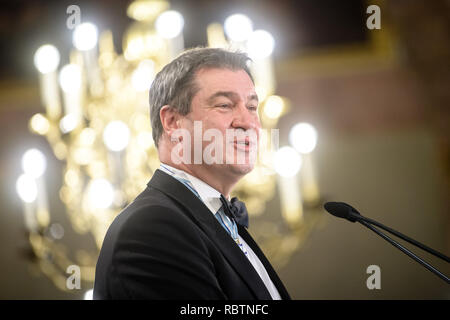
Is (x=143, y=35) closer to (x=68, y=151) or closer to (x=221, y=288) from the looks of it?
(x=68, y=151)

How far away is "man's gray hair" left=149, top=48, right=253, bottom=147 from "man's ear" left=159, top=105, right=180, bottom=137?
1cm

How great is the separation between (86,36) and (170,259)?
9.94 feet

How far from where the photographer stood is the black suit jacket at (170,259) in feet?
4.08

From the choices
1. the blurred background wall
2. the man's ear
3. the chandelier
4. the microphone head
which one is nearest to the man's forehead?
the man's ear

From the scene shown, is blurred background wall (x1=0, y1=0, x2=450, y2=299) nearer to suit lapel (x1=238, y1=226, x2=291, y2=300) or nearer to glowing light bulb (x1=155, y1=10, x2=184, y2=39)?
glowing light bulb (x1=155, y1=10, x2=184, y2=39)

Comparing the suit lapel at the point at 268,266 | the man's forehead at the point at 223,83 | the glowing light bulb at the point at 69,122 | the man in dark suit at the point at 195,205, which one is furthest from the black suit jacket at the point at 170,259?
the glowing light bulb at the point at 69,122

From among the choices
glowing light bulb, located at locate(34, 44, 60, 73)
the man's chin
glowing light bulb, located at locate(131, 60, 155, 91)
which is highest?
glowing light bulb, located at locate(34, 44, 60, 73)

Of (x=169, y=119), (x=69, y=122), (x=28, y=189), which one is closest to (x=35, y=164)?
(x=28, y=189)

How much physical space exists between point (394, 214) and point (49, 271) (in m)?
3.52

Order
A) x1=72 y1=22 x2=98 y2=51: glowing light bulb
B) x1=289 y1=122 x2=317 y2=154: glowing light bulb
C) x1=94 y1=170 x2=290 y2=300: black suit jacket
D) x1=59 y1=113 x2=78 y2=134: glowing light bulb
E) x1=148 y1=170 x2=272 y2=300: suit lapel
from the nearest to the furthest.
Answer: x1=94 y1=170 x2=290 y2=300: black suit jacket < x1=148 y1=170 x2=272 y2=300: suit lapel < x1=59 y1=113 x2=78 y2=134: glowing light bulb < x1=289 y1=122 x2=317 y2=154: glowing light bulb < x1=72 y1=22 x2=98 y2=51: glowing light bulb

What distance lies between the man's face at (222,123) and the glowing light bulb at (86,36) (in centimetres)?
257

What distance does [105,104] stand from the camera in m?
3.86

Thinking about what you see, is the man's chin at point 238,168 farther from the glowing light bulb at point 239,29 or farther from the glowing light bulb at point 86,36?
the glowing light bulb at point 86,36

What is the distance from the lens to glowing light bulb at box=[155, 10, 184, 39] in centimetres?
379
